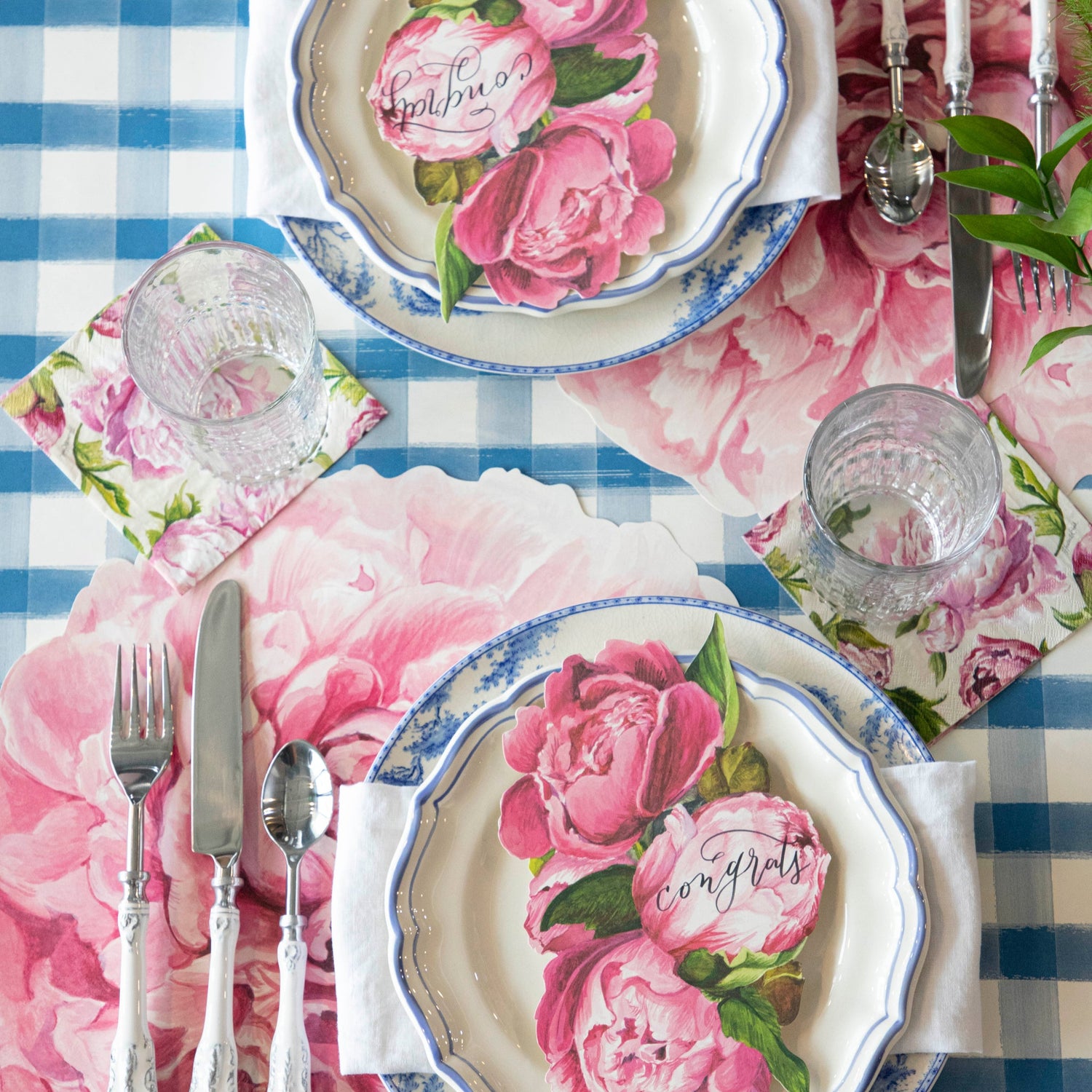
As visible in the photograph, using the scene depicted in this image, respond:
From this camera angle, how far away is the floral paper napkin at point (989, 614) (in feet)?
2.35

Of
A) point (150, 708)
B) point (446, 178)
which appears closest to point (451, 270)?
point (446, 178)

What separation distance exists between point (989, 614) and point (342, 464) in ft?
1.61

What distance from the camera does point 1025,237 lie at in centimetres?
61

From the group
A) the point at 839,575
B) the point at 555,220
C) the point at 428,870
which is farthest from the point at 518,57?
the point at 428,870

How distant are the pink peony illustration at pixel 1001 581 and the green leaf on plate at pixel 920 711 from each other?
6cm

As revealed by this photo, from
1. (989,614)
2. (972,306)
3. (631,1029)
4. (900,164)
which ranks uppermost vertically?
(900,164)

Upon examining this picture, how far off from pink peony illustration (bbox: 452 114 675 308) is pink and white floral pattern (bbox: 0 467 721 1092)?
16cm

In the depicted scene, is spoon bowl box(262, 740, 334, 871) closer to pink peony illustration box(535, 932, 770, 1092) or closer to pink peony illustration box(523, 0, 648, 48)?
pink peony illustration box(535, 932, 770, 1092)

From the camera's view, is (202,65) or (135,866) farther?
(202,65)

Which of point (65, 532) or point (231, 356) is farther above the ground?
point (231, 356)

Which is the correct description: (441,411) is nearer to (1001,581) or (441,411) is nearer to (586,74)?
(586,74)

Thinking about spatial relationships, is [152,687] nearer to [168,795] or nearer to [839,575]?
[168,795]

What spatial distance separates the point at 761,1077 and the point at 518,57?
0.69 meters

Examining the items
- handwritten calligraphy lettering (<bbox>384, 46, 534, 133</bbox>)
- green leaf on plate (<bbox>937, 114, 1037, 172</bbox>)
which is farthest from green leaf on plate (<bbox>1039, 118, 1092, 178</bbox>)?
handwritten calligraphy lettering (<bbox>384, 46, 534, 133</bbox>)
